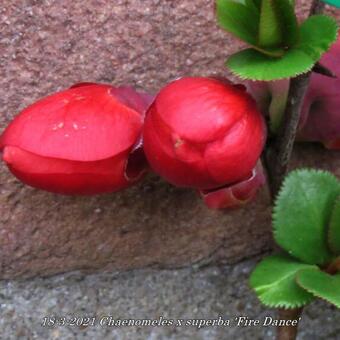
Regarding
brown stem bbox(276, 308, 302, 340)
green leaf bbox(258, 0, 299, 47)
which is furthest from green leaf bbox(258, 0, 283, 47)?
brown stem bbox(276, 308, 302, 340)

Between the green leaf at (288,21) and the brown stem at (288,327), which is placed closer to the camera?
the green leaf at (288,21)

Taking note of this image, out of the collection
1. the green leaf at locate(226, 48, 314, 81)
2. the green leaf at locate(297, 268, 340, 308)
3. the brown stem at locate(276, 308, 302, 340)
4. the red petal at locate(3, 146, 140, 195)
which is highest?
the green leaf at locate(226, 48, 314, 81)

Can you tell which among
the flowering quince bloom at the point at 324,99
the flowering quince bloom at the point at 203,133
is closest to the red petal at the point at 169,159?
the flowering quince bloom at the point at 203,133

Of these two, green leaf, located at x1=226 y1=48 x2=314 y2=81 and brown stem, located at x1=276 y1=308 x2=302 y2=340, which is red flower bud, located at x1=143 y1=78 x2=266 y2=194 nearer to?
green leaf, located at x1=226 y1=48 x2=314 y2=81

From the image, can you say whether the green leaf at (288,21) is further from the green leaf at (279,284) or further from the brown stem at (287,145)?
the green leaf at (279,284)

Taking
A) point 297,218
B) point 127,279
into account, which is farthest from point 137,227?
point 297,218

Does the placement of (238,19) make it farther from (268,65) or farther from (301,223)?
(301,223)

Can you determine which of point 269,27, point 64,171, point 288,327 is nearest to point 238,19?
point 269,27
